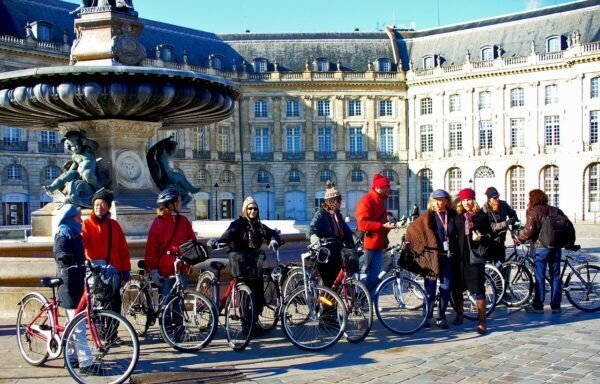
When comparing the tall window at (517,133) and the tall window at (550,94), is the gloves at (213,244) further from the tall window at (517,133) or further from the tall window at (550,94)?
the tall window at (517,133)

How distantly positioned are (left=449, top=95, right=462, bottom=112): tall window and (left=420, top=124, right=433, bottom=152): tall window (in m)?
2.53

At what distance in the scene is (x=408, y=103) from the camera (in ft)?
200

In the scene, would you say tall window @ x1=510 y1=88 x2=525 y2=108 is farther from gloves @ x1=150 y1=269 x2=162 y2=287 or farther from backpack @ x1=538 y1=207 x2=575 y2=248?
gloves @ x1=150 y1=269 x2=162 y2=287

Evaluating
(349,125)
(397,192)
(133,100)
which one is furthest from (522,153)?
(133,100)

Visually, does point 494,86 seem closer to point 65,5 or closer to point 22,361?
point 65,5

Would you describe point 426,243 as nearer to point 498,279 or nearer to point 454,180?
point 498,279

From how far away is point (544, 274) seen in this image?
9578 millimetres

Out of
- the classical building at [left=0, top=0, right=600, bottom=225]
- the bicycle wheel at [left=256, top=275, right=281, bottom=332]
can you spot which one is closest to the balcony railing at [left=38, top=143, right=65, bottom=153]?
the classical building at [left=0, top=0, right=600, bottom=225]

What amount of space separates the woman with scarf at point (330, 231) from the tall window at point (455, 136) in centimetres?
5177

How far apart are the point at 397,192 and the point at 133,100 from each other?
5118 centimetres

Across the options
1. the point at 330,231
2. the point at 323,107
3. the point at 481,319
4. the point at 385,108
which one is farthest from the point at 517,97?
the point at 330,231

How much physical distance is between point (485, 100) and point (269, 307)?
171ft

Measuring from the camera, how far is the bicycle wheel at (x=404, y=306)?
840cm

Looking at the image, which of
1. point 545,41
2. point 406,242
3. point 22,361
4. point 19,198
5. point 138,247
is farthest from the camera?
point 545,41
